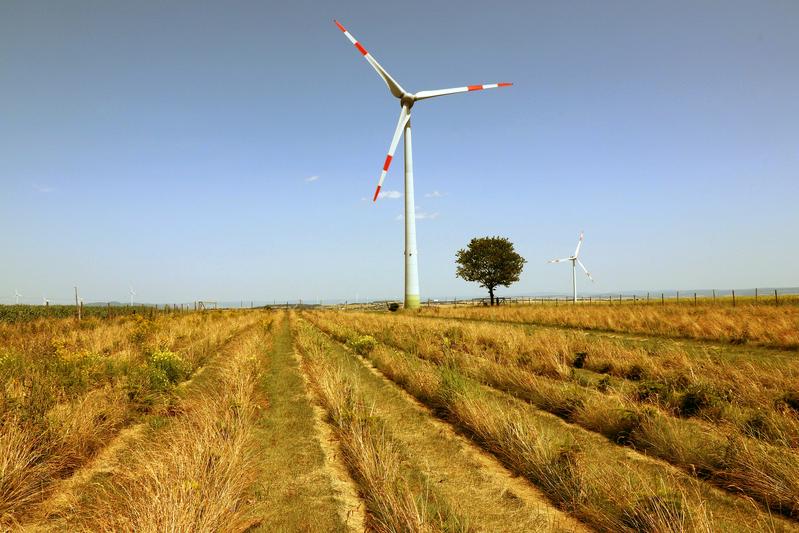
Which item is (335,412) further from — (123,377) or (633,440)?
(123,377)

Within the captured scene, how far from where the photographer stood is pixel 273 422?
8547 mm

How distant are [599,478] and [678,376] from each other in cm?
655

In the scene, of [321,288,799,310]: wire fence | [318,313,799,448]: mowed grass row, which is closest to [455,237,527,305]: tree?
[321,288,799,310]: wire fence

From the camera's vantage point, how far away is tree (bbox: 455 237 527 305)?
257 ft

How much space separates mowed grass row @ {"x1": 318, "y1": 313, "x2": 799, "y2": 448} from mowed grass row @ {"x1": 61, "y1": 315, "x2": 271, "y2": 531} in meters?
7.35

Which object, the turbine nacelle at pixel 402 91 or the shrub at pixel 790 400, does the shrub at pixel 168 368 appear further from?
the turbine nacelle at pixel 402 91

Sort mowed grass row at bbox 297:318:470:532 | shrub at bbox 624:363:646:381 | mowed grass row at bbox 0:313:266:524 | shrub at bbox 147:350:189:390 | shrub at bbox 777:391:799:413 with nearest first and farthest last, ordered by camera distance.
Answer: mowed grass row at bbox 297:318:470:532
mowed grass row at bbox 0:313:266:524
shrub at bbox 777:391:799:413
shrub at bbox 147:350:189:390
shrub at bbox 624:363:646:381

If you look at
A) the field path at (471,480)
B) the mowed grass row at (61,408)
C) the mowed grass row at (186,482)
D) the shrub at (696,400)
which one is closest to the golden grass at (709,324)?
the shrub at (696,400)

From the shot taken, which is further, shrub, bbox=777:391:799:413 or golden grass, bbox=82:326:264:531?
shrub, bbox=777:391:799:413

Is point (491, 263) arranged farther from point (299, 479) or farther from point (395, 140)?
point (299, 479)

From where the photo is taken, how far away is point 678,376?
10.1m

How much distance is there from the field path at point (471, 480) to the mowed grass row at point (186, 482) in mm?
2503

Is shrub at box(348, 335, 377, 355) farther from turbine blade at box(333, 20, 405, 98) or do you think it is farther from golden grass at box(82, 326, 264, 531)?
turbine blade at box(333, 20, 405, 98)

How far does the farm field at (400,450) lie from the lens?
4602 millimetres
